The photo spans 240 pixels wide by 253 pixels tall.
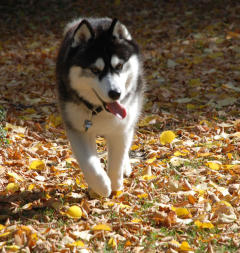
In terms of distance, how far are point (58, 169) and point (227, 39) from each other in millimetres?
5962

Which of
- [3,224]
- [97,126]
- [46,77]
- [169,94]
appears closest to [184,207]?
[97,126]

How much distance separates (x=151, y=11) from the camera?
1208 centimetres

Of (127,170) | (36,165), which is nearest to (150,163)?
(127,170)

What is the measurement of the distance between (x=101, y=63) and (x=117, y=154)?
89 centimetres

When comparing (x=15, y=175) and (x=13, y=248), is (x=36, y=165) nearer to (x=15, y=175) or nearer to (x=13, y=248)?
(x=15, y=175)

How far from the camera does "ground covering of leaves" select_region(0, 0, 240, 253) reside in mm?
3219

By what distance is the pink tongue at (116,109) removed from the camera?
139 inches

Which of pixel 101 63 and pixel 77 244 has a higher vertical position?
pixel 101 63

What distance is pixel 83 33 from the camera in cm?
356

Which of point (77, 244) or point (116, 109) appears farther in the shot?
point (116, 109)

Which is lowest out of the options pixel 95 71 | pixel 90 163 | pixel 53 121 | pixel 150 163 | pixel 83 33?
pixel 53 121

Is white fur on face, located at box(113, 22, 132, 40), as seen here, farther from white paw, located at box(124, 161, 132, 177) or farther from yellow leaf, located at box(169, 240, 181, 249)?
yellow leaf, located at box(169, 240, 181, 249)

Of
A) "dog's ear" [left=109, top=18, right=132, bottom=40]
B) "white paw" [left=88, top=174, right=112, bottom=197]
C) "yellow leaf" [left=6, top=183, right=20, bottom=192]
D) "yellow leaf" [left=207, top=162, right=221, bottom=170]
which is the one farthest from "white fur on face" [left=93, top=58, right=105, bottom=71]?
"yellow leaf" [left=207, top=162, right=221, bottom=170]

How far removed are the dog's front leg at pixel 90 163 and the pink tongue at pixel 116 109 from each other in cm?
36
